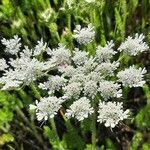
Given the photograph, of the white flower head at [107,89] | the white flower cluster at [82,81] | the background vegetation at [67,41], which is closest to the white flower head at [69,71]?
the white flower cluster at [82,81]

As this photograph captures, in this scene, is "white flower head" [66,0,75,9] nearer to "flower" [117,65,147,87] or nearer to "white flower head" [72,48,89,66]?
"white flower head" [72,48,89,66]

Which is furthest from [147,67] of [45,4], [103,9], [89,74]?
[89,74]

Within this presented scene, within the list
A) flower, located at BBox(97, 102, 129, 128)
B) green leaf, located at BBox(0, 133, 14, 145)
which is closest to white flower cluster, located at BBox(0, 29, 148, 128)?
flower, located at BBox(97, 102, 129, 128)

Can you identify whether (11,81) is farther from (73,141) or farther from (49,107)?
(73,141)

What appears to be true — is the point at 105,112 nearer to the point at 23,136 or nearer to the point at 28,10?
the point at 23,136

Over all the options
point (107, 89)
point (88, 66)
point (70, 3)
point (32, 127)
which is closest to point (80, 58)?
point (88, 66)
